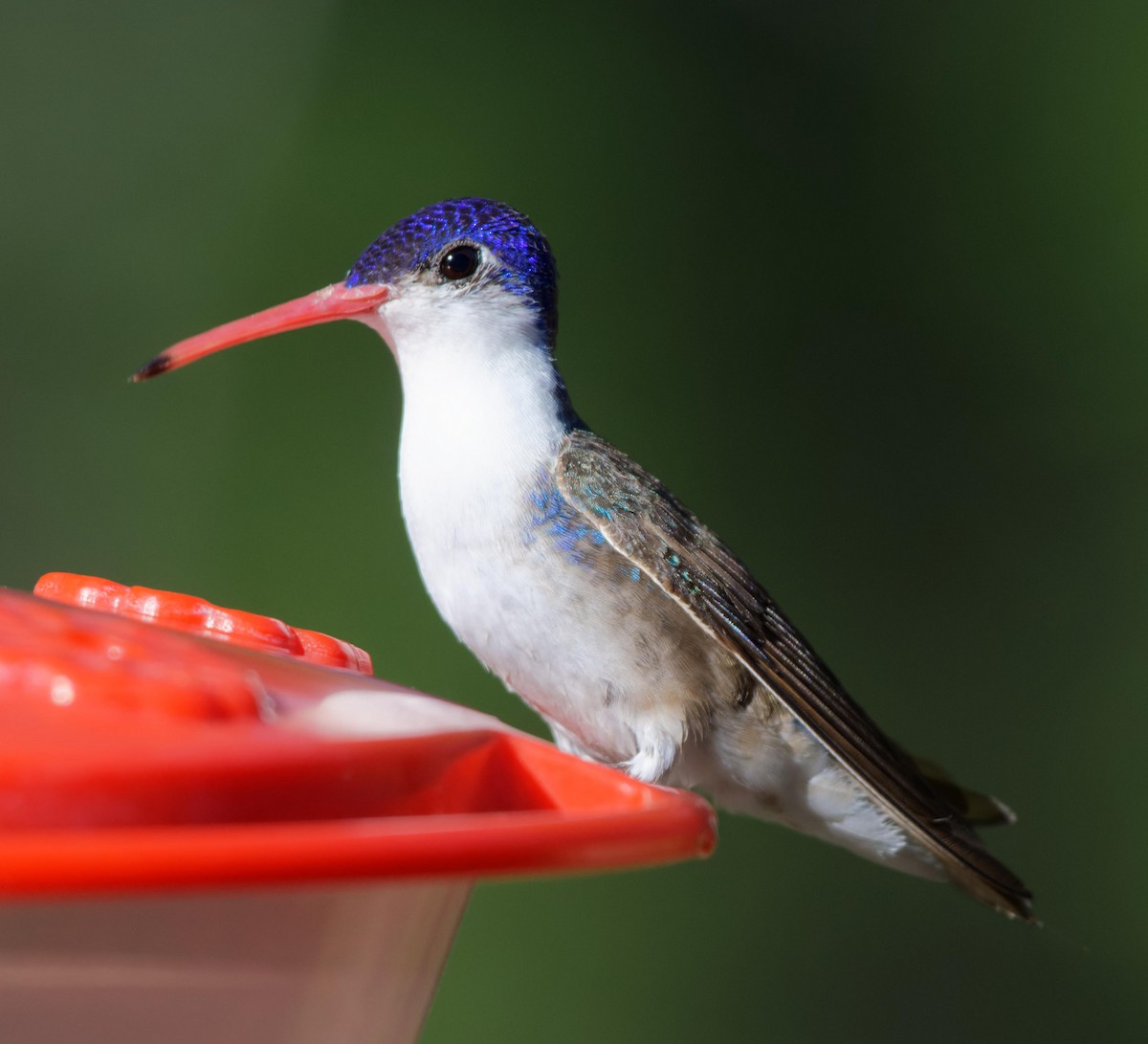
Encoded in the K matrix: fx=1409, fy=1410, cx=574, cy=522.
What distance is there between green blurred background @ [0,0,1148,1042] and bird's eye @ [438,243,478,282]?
1.61 metres

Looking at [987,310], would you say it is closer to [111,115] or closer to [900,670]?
[900,670]

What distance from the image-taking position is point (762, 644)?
237 cm

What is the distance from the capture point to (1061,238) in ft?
16.8

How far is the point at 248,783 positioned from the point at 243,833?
0.55 feet

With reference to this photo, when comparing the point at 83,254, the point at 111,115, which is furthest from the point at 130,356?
the point at 111,115

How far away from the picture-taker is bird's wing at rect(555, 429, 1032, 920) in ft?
7.50

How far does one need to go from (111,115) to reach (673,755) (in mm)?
3371

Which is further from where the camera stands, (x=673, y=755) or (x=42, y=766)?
(x=673, y=755)

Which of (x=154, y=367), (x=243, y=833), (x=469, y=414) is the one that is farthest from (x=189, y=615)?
(x=469, y=414)

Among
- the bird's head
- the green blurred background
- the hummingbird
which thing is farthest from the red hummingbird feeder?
the green blurred background

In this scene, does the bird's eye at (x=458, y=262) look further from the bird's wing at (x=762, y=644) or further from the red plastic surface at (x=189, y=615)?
the red plastic surface at (x=189, y=615)

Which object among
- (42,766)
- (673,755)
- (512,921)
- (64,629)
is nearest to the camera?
(42,766)

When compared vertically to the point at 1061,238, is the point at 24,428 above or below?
below

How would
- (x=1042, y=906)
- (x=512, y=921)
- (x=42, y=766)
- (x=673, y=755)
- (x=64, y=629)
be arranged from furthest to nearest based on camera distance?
(x=1042, y=906), (x=512, y=921), (x=673, y=755), (x=64, y=629), (x=42, y=766)
